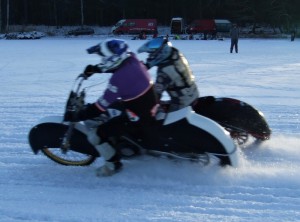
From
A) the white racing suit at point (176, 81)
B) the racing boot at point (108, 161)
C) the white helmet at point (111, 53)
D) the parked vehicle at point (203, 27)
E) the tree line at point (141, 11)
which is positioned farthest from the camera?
the tree line at point (141, 11)

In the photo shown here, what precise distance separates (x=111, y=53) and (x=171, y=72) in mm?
1167

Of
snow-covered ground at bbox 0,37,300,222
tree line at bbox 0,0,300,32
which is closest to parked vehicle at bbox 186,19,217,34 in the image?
tree line at bbox 0,0,300,32

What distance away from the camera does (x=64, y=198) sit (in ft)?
15.2

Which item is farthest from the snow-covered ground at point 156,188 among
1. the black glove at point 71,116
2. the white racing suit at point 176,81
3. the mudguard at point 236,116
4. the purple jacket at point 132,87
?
the white racing suit at point 176,81

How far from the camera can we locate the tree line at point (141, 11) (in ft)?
175

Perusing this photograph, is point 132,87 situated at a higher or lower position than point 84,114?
higher

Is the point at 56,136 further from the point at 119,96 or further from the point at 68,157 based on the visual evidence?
the point at 119,96

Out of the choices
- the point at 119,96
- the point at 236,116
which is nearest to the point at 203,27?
the point at 236,116

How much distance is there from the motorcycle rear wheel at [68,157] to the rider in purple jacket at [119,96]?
0.41m

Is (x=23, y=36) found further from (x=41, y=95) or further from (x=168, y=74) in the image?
(x=168, y=74)

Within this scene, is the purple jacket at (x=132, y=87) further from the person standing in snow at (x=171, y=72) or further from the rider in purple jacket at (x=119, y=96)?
the person standing in snow at (x=171, y=72)

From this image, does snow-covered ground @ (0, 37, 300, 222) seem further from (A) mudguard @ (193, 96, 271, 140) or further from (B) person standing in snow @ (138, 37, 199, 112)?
(B) person standing in snow @ (138, 37, 199, 112)

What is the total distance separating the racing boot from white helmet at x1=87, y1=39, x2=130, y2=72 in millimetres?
936

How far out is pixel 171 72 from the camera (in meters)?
5.73
